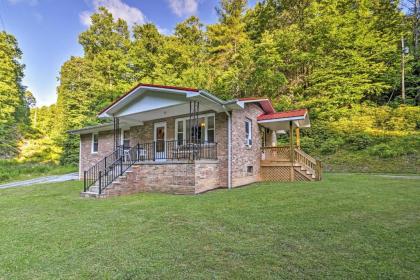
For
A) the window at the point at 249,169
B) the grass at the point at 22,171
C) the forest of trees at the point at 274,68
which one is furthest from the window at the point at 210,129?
the grass at the point at 22,171

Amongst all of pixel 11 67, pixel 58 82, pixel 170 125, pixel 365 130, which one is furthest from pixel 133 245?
pixel 58 82

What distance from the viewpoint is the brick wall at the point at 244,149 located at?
980cm

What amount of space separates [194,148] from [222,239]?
5.01 meters

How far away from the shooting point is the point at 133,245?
3.70 m

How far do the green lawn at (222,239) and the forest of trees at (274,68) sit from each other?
11790 mm

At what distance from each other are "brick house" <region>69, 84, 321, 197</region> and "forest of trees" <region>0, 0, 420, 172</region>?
21.6ft

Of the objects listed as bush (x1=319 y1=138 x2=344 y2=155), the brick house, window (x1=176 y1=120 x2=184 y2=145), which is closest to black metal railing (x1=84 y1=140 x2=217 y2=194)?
the brick house

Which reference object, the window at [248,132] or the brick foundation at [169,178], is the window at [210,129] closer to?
the brick foundation at [169,178]

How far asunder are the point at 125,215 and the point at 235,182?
5.10 metres

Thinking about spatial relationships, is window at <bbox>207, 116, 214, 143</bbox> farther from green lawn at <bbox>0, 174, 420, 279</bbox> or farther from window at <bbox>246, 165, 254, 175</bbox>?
green lawn at <bbox>0, 174, 420, 279</bbox>

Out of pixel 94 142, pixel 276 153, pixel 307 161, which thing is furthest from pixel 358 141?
pixel 94 142

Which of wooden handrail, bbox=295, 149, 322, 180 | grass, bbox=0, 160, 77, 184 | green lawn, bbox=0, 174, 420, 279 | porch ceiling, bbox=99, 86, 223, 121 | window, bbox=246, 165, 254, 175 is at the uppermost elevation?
porch ceiling, bbox=99, 86, 223, 121

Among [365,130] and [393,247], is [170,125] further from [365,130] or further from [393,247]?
[365,130]

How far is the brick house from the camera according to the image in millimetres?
8773
